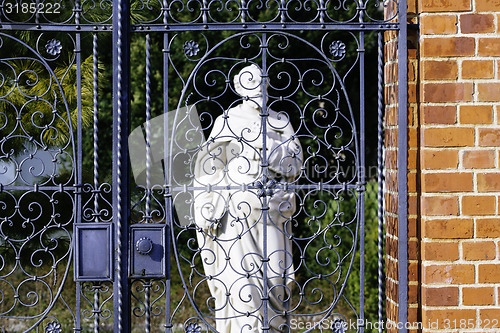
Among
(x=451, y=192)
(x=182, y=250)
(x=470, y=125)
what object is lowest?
(x=182, y=250)

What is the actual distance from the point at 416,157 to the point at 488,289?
66 cm

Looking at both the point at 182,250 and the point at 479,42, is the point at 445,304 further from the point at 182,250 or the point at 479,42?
the point at 182,250

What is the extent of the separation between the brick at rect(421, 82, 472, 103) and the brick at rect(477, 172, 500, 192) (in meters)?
0.34

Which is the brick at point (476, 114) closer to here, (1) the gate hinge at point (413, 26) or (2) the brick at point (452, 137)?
(2) the brick at point (452, 137)

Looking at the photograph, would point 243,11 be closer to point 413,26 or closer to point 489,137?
point 413,26

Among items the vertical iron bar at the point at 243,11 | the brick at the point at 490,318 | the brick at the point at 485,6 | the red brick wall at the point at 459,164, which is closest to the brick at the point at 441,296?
the red brick wall at the point at 459,164

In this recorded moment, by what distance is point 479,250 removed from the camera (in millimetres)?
3121

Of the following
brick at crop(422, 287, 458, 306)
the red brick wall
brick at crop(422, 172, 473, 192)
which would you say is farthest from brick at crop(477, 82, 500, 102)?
brick at crop(422, 287, 458, 306)

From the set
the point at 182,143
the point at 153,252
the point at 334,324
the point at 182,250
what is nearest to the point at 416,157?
the point at 334,324

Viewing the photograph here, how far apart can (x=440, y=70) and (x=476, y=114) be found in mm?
250

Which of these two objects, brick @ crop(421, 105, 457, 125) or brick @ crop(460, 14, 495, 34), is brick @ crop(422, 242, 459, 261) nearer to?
brick @ crop(421, 105, 457, 125)

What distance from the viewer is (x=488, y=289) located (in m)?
3.11

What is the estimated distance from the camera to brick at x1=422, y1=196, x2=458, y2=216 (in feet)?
10.2

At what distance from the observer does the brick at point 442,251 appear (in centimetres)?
312
